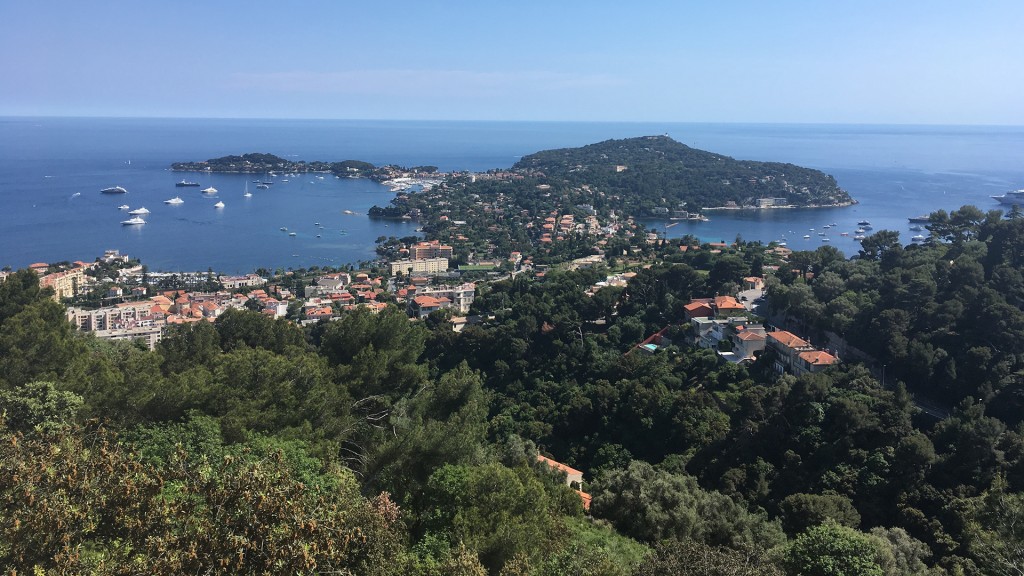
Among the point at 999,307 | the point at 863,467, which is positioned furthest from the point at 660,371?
the point at 999,307

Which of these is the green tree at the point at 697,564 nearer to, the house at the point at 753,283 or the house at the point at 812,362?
the house at the point at 812,362

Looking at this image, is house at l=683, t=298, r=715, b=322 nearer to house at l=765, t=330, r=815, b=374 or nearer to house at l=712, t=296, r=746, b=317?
house at l=712, t=296, r=746, b=317

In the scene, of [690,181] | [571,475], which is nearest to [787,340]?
[571,475]

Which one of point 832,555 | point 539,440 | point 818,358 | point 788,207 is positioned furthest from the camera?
point 788,207

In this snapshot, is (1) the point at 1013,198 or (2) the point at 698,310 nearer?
(2) the point at 698,310

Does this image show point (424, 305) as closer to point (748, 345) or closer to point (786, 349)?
point (748, 345)

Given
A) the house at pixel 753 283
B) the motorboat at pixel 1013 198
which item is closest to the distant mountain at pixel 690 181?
the motorboat at pixel 1013 198

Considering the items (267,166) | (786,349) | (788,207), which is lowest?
(786,349)

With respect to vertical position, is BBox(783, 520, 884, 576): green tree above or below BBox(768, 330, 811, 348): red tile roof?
above

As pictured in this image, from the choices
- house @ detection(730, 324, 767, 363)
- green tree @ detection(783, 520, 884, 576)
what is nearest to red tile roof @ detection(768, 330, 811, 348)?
house @ detection(730, 324, 767, 363)
